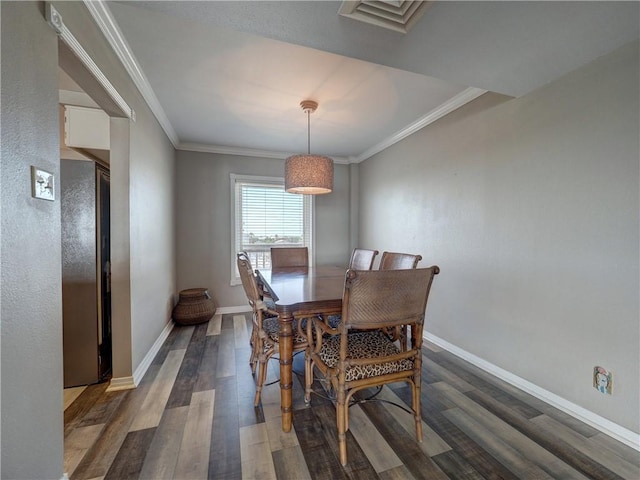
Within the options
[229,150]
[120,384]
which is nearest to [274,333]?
[120,384]

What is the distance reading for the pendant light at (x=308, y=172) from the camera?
249cm

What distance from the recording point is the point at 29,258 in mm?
996

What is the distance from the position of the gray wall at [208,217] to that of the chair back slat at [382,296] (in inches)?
122

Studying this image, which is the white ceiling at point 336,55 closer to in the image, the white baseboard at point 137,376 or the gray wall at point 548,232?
the gray wall at point 548,232

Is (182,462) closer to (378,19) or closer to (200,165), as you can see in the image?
(378,19)

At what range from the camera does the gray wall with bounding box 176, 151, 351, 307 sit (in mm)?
3822

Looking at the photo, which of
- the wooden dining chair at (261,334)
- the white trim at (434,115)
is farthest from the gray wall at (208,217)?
the wooden dining chair at (261,334)

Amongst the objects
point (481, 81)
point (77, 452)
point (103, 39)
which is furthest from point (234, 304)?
point (481, 81)

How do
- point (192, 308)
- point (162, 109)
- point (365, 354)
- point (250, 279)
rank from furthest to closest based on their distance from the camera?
point (192, 308)
point (162, 109)
point (250, 279)
point (365, 354)

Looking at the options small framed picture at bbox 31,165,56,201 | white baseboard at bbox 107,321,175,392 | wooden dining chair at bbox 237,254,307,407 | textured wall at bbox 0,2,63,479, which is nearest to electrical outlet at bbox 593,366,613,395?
wooden dining chair at bbox 237,254,307,407

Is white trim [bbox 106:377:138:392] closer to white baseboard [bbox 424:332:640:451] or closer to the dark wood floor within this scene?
the dark wood floor

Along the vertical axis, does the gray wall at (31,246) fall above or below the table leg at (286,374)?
above

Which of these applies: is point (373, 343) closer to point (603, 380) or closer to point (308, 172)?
point (603, 380)

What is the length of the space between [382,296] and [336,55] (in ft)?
5.54
